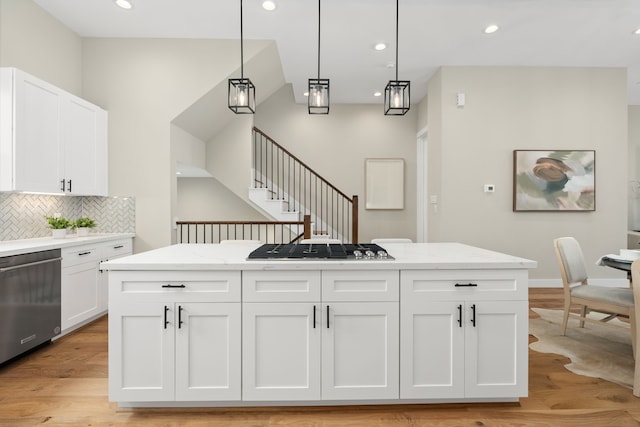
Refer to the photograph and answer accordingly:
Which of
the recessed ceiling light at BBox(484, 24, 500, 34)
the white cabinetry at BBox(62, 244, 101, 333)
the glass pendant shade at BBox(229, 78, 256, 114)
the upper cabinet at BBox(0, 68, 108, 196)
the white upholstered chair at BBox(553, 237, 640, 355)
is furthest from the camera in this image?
the recessed ceiling light at BBox(484, 24, 500, 34)

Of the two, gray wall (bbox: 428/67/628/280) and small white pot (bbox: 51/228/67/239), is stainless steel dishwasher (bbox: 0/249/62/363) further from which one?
gray wall (bbox: 428/67/628/280)

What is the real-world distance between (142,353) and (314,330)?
979mm

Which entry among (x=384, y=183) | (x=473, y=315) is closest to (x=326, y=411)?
(x=473, y=315)

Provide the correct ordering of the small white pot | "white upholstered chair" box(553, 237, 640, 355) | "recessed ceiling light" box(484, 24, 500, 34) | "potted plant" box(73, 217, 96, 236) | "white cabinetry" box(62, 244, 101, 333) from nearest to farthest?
"white upholstered chair" box(553, 237, 640, 355) → "white cabinetry" box(62, 244, 101, 333) → the small white pot → "potted plant" box(73, 217, 96, 236) → "recessed ceiling light" box(484, 24, 500, 34)

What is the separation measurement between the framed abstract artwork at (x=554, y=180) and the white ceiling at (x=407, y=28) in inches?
51.5

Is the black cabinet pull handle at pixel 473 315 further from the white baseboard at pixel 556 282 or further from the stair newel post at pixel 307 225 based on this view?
the white baseboard at pixel 556 282

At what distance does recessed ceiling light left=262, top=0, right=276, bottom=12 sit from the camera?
11.4 feet

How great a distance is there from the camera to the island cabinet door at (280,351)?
6.34ft

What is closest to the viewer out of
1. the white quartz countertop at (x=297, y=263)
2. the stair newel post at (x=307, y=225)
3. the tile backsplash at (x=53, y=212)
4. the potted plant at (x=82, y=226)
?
the white quartz countertop at (x=297, y=263)

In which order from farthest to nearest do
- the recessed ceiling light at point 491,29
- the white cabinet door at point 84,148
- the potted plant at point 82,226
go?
the recessed ceiling light at point 491,29 → the potted plant at point 82,226 → the white cabinet door at point 84,148

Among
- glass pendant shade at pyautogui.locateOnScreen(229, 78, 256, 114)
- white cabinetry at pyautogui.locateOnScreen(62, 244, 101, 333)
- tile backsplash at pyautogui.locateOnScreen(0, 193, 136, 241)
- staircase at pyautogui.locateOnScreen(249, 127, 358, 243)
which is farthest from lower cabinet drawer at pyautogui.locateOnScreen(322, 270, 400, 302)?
staircase at pyautogui.locateOnScreen(249, 127, 358, 243)

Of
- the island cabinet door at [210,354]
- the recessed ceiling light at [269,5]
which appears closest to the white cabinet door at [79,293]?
the island cabinet door at [210,354]

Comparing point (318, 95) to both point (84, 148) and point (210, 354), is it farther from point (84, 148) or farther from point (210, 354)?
point (84, 148)

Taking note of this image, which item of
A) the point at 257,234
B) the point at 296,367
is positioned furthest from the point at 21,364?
the point at 257,234
